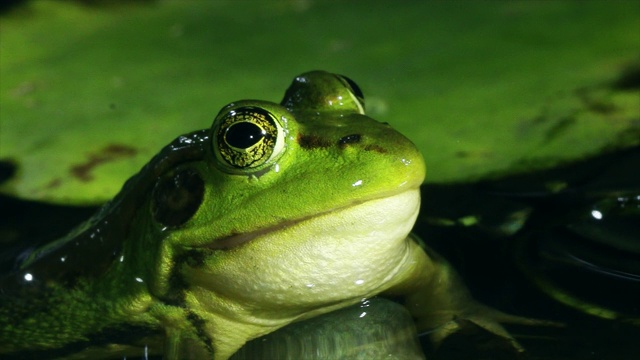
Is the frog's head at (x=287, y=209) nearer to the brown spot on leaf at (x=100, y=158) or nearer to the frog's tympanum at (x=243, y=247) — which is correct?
the frog's tympanum at (x=243, y=247)

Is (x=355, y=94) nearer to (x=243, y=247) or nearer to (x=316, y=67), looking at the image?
(x=243, y=247)

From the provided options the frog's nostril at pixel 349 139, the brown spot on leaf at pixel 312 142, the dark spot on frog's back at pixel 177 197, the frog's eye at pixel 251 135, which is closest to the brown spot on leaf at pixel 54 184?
the dark spot on frog's back at pixel 177 197

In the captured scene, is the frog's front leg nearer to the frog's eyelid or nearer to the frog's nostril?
the frog's eyelid

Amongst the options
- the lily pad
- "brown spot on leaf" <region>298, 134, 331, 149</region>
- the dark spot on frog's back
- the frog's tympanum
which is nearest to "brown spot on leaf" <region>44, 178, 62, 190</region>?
the lily pad

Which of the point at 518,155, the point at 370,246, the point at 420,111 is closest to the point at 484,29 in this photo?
the point at 420,111

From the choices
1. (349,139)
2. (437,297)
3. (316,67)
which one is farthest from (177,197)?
(316,67)

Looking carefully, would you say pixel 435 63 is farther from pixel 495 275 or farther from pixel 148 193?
pixel 148 193

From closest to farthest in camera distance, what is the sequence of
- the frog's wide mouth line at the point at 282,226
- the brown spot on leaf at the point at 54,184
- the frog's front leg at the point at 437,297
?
the frog's wide mouth line at the point at 282,226 < the frog's front leg at the point at 437,297 < the brown spot on leaf at the point at 54,184
